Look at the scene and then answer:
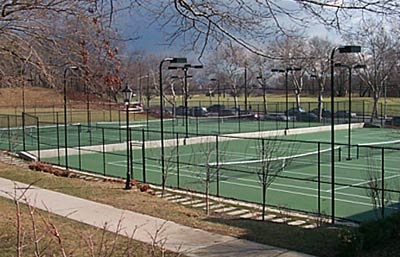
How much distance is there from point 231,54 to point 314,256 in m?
3.66

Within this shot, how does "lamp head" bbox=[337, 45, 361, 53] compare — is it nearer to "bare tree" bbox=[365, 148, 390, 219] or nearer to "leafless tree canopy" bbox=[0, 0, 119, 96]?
"bare tree" bbox=[365, 148, 390, 219]

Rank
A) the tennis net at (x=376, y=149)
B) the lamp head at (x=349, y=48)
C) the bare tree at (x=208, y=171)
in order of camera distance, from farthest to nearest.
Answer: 1. the tennis net at (x=376, y=149)
2. the bare tree at (x=208, y=171)
3. the lamp head at (x=349, y=48)

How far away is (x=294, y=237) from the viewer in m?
10.7

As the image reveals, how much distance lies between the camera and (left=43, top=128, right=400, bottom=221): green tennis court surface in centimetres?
1889

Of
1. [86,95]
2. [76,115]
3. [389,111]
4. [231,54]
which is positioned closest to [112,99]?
[86,95]

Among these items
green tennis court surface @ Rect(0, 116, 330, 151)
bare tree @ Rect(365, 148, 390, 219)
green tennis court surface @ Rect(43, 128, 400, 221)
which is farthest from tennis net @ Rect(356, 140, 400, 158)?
green tennis court surface @ Rect(0, 116, 330, 151)

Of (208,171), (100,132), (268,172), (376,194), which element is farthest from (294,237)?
(100,132)

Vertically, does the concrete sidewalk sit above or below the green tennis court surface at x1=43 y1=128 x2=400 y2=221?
above

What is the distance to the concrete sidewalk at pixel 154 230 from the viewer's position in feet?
31.0

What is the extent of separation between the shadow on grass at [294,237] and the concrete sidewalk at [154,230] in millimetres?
349

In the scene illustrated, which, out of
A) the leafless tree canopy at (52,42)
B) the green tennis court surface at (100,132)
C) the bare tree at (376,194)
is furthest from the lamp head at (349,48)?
the green tennis court surface at (100,132)

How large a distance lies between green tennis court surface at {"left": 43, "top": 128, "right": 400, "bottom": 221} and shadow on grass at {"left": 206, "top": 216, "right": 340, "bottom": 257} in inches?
121

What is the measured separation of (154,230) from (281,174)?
52.9 ft

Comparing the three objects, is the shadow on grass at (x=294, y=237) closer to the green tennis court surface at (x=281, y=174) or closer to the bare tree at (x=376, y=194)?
the bare tree at (x=376, y=194)
